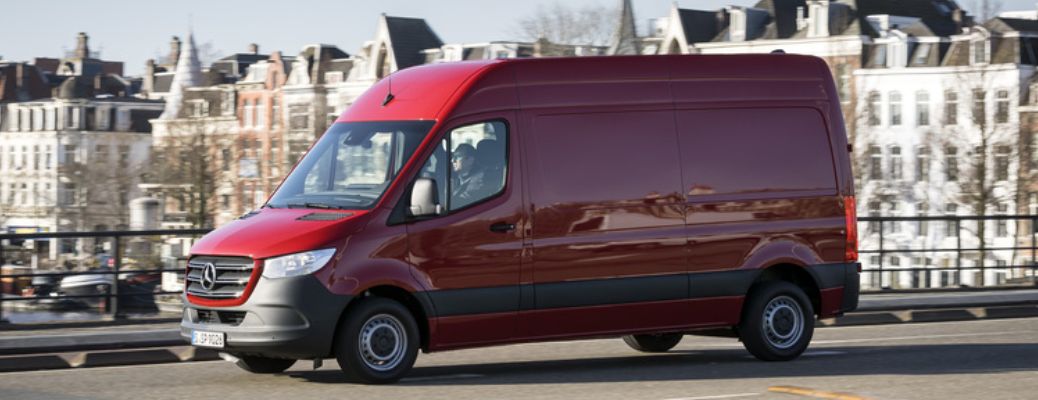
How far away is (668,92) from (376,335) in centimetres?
318

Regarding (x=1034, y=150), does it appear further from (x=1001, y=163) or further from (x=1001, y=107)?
(x=1001, y=107)

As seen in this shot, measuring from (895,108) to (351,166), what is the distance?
75250 millimetres

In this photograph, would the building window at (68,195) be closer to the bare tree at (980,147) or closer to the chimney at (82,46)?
the chimney at (82,46)

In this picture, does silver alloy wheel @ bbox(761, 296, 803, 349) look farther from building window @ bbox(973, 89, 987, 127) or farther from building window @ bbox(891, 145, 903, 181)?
building window @ bbox(891, 145, 903, 181)

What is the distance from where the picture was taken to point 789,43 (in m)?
93.0

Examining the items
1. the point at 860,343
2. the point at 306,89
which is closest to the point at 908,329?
the point at 860,343

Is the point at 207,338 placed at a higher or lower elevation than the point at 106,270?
lower

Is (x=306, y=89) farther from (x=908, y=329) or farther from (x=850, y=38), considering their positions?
(x=908, y=329)

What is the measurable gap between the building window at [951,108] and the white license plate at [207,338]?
231ft

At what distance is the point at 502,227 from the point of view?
44.0ft

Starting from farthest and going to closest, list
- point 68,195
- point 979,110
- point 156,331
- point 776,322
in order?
point 68,195 → point 979,110 → point 156,331 → point 776,322

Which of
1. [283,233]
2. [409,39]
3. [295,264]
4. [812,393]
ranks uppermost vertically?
[409,39]

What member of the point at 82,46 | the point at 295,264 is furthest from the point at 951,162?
the point at 82,46

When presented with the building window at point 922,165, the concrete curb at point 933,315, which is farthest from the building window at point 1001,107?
the concrete curb at point 933,315
